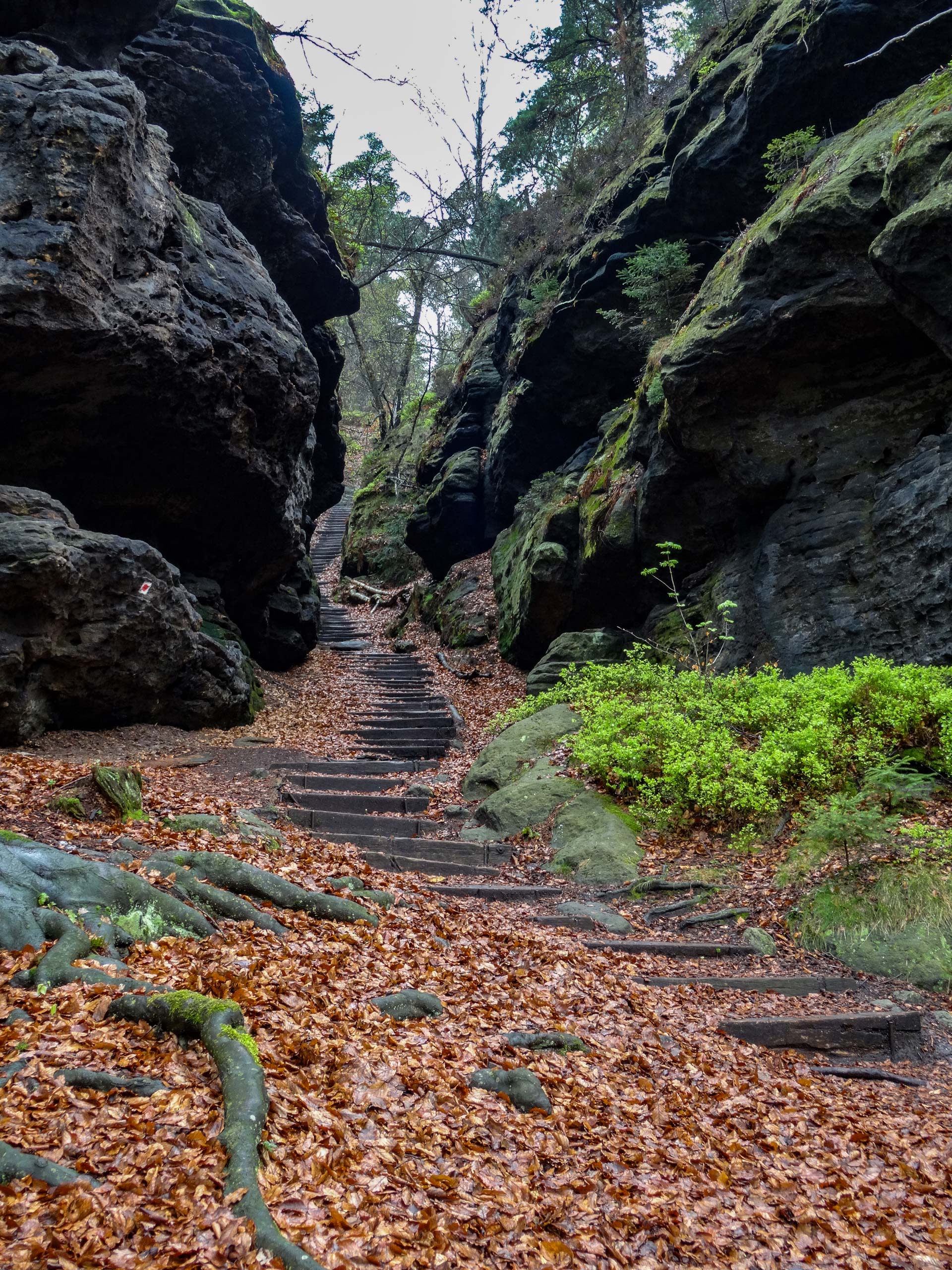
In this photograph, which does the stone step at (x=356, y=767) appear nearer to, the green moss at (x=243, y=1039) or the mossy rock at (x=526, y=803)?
the mossy rock at (x=526, y=803)

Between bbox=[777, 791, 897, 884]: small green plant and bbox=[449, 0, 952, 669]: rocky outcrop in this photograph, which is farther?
bbox=[449, 0, 952, 669]: rocky outcrop

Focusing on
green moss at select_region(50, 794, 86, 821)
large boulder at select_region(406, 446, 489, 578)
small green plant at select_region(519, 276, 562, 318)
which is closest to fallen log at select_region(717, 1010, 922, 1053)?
green moss at select_region(50, 794, 86, 821)

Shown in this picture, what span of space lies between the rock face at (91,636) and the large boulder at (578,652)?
247 inches

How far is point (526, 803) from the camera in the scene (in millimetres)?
9367

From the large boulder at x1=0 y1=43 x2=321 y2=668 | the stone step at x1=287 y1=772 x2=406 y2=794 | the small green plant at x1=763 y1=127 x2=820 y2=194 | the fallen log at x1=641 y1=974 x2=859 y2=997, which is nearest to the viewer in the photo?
the fallen log at x1=641 y1=974 x2=859 y2=997

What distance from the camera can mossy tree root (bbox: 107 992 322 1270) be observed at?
2439mm

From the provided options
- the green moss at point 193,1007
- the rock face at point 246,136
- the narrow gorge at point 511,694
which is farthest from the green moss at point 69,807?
the rock face at point 246,136

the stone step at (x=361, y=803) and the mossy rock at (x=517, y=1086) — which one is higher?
the mossy rock at (x=517, y=1086)

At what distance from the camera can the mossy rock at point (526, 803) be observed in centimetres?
914

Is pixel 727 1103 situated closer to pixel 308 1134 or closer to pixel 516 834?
pixel 308 1134

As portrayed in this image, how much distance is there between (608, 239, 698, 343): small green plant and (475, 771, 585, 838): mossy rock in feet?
35.0

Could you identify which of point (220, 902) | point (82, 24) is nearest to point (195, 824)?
point (220, 902)

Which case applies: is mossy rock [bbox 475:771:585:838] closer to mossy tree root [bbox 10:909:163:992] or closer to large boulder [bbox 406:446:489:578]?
mossy tree root [bbox 10:909:163:992]

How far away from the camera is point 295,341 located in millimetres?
16062
